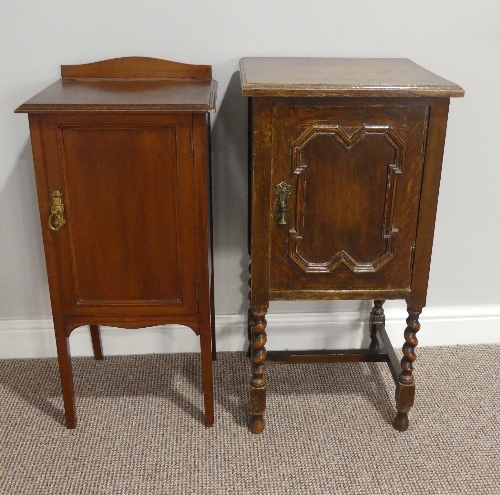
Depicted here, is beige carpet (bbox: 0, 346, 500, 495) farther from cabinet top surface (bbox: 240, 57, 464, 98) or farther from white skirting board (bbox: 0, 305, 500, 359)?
cabinet top surface (bbox: 240, 57, 464, 98)

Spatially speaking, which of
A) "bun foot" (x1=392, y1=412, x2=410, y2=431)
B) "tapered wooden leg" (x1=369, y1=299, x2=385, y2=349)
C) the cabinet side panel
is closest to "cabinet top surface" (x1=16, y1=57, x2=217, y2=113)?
the cabinet side panel

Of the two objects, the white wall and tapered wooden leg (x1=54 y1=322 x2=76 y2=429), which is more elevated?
the white wall

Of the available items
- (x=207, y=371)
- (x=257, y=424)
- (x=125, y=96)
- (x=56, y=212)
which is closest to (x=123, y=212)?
(x=56, y=212)

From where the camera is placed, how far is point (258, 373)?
1721 mm

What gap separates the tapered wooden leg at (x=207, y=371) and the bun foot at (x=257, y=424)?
13 centimetres

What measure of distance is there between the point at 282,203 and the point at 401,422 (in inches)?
31.7

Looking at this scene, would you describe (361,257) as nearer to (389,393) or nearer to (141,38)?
(389,393)

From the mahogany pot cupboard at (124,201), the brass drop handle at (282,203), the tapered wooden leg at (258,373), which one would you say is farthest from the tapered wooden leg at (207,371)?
the brass drop handle at (282,203)

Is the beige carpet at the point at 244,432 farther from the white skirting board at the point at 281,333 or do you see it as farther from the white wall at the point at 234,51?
the white wall at the point at 234,51

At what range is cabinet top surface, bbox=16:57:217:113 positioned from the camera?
4.62 ft

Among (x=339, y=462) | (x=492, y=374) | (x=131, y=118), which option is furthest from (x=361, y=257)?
(x=492, y=374)

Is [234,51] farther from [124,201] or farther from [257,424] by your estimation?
[257,424]

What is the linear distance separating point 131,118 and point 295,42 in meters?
0.65

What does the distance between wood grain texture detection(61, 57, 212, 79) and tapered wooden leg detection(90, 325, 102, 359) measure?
867mm
